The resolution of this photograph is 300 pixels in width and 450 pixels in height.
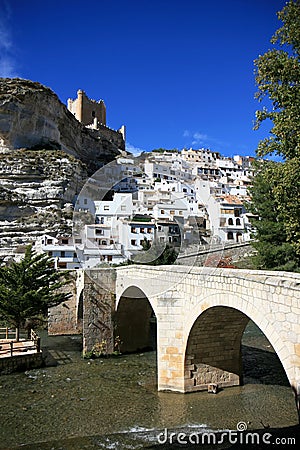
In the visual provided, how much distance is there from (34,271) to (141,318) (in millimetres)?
5174

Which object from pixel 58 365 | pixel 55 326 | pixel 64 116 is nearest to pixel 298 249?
pixel 58 365

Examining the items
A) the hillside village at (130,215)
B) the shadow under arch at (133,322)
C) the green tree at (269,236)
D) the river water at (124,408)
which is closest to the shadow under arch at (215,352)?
the river water at (124,408)

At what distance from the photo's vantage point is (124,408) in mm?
9984

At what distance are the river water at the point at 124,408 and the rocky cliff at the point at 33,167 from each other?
2878 cm

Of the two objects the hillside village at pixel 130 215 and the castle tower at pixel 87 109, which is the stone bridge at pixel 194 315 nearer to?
the hillside village at pixel 130 215

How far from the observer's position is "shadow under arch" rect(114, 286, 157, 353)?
626 inches

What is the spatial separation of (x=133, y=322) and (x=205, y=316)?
7535 mm

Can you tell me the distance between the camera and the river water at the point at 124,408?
8.31 m

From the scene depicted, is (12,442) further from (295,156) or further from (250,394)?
(295,156)

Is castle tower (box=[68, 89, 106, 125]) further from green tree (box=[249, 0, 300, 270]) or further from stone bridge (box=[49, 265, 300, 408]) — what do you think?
green tree (box=[249, 0, 300, 270])

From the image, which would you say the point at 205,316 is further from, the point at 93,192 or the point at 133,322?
the point at 133,322

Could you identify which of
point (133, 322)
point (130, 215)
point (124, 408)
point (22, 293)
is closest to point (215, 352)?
point (124, 408)

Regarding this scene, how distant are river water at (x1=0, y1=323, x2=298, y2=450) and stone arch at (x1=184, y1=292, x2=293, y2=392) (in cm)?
40

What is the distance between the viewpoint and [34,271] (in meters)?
16.6
